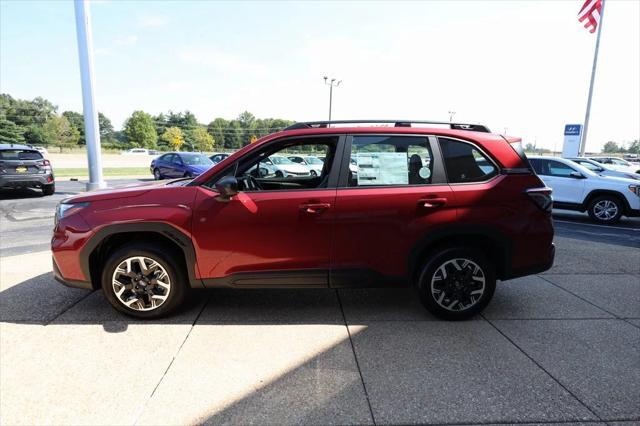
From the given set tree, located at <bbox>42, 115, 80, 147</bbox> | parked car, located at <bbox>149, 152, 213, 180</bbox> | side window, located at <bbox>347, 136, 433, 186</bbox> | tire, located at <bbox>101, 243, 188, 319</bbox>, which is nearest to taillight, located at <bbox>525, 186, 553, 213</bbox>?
side window, located at <bbox>347, 136, 433, 186</bbox>

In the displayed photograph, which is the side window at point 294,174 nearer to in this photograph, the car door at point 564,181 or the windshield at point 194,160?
the car door at point 564,181

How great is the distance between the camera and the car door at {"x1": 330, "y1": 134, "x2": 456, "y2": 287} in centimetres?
346

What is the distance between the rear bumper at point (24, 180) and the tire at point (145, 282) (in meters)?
10.6

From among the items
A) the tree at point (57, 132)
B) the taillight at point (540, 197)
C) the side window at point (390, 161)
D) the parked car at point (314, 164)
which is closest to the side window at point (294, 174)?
the parked car at point (314, 164)

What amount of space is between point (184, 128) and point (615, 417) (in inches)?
5531

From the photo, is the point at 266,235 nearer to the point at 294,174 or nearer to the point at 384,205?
the point at 384,205

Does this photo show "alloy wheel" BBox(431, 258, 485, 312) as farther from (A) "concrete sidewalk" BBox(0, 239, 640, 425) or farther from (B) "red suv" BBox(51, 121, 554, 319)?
(A) "concrete sidewalk" BBox(0, 239, 640, 425)

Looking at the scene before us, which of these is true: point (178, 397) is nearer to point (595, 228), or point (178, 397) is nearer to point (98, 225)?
point (98, 225)

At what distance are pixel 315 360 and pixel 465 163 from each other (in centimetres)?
222

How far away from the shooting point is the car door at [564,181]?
10.1 m

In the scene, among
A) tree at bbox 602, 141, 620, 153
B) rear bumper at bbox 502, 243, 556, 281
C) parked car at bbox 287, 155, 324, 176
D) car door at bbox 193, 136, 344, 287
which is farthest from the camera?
tree at bbox 602, 141, 620, 153

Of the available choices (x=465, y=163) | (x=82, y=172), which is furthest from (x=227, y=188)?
(x=82, y=172)

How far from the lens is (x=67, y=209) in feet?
11.8

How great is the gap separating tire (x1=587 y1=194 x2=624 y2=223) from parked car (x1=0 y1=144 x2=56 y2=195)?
1571 centimetres
